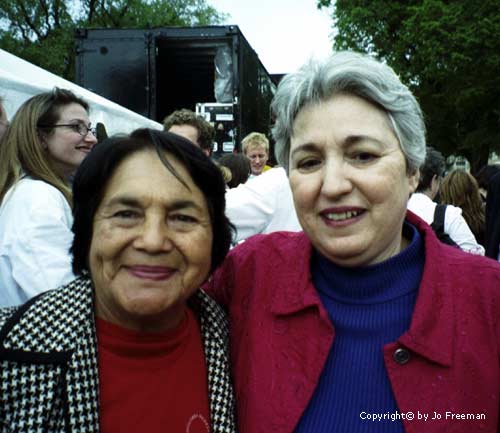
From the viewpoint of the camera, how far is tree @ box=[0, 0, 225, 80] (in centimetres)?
2247

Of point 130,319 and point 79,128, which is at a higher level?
point 79,128

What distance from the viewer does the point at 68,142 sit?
2783mm

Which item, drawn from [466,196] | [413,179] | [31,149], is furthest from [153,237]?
[466,196]

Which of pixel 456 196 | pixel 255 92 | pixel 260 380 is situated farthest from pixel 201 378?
pixel 255 92

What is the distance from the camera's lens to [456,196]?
5.34m

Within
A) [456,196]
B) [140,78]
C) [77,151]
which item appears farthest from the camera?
[140,78]

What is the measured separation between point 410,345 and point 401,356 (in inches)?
1.6

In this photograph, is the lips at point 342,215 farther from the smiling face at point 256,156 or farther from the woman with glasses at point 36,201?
the smiling face at point 256,156

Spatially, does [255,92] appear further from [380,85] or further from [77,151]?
[380,85]

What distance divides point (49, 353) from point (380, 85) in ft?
4.06

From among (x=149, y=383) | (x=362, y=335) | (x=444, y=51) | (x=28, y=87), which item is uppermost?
(x=444, y=51)

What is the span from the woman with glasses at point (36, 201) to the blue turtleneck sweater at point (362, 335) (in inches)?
42.9

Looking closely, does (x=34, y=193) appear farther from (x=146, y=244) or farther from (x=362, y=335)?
(x=362, y=335)

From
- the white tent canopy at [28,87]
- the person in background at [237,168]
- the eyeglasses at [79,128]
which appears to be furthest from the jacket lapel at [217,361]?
the person in background at [237,168]
